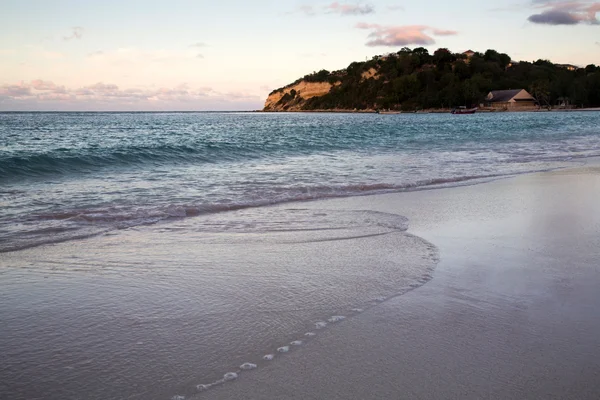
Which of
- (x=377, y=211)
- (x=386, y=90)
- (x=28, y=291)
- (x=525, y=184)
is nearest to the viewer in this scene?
(x=28, y=291)

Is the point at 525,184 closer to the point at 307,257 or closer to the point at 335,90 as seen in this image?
the point at 307,257

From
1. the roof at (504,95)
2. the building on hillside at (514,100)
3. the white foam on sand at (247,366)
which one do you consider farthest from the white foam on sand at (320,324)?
the roof at (504,95)

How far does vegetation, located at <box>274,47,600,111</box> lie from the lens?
121m

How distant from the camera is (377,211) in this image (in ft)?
26.3

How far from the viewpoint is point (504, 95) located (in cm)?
12800

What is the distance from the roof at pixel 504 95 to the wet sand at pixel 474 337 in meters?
130

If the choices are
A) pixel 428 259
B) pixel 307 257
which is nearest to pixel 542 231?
pixel 428 259

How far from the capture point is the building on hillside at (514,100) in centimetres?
12350

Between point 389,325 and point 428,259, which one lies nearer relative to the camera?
point 389,325

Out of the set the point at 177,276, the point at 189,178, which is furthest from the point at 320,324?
the point at 189,178

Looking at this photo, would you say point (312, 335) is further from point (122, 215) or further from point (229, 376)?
point (122, 215)

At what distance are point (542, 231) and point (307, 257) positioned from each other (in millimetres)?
3079

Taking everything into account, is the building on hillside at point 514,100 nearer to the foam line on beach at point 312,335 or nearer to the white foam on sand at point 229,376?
the foam line on beach at point 312,335

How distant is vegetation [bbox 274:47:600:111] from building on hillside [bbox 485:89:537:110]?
1.91 meters
